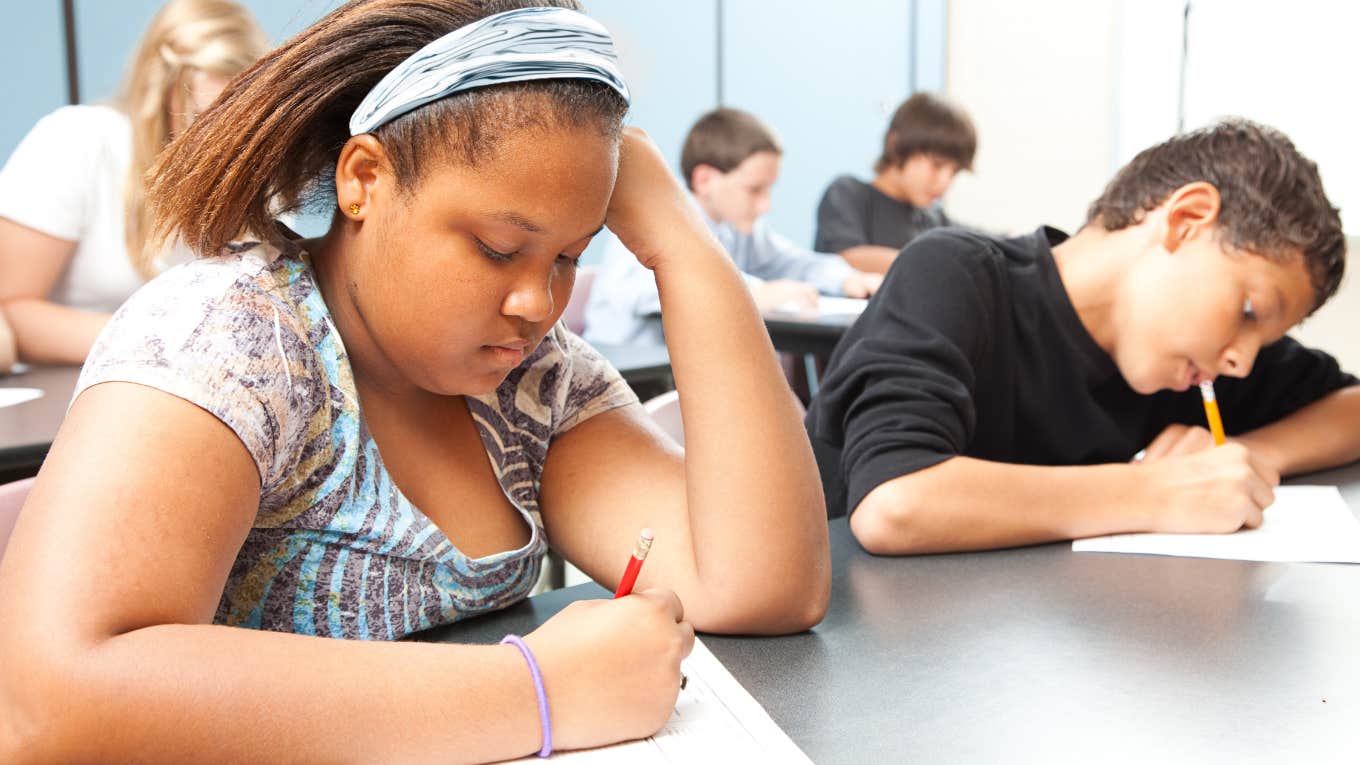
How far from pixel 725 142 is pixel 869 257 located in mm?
754

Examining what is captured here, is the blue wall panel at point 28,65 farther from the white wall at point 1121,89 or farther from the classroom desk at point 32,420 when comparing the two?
the white wall at point 1121,89

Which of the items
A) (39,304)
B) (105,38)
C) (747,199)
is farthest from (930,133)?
(39,304)

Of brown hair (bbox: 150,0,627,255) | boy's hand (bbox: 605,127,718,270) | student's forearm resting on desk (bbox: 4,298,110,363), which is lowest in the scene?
student's forearm resting on desk (bbox: 4,298,110,363)

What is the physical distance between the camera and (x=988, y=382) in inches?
56.5

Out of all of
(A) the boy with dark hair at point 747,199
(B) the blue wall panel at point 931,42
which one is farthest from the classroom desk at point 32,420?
(B) the blue wall panel at point 931,42

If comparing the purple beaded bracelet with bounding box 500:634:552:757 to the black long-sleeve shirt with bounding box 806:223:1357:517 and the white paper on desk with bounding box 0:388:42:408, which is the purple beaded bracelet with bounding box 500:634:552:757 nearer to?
the black long-sleeve shirt with bounding box 806:223:1357:517

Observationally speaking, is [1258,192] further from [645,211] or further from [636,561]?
[636,561]

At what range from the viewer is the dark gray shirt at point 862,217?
15.4 ft

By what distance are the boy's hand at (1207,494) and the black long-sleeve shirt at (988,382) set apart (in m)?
0.20

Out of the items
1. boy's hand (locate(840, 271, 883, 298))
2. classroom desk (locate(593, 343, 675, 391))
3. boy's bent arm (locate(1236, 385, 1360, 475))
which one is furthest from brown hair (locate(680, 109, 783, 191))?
boy's bent arm (locate(1236, 385, 1360, 475))

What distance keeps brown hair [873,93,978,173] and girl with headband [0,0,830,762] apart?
12.6 ft

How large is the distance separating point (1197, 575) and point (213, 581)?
0.81m

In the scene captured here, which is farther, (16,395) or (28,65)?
(28,65)

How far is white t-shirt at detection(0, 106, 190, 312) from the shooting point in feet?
7.75
